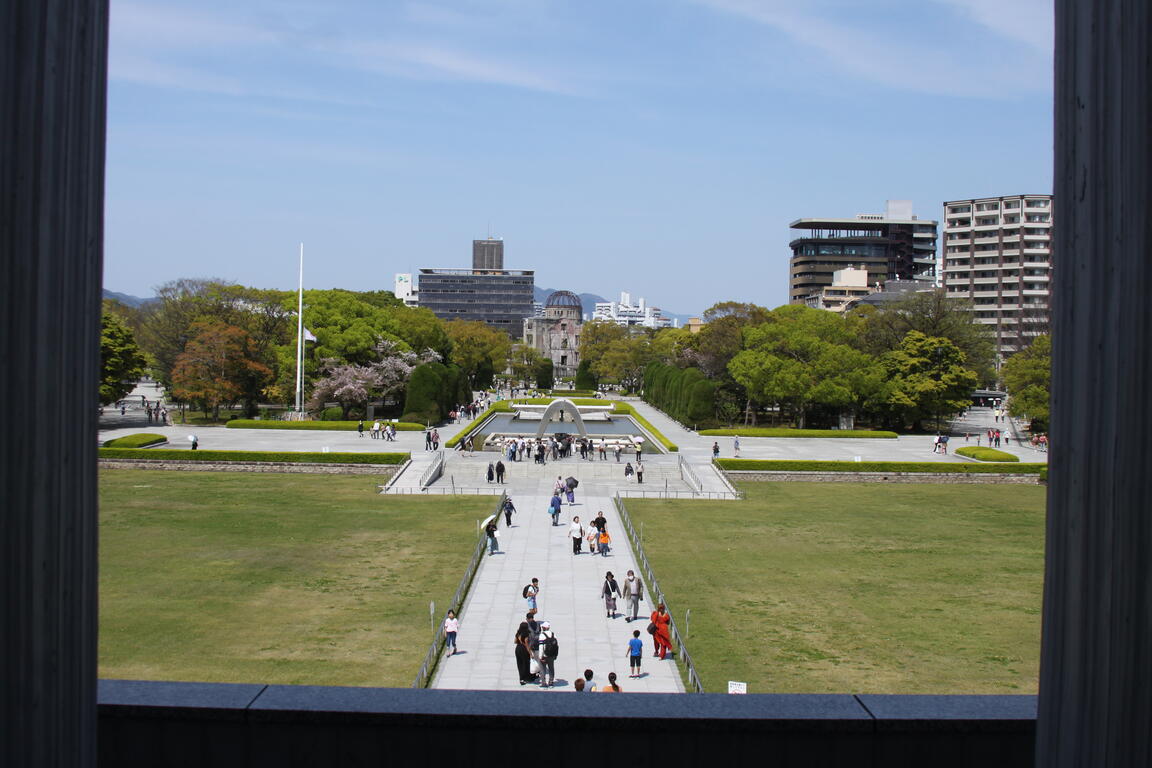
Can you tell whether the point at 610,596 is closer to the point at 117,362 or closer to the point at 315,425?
the point at 315,425

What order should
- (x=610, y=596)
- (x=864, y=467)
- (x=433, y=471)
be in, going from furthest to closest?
1. (x=864, y=467)
2. (x=433, y=471)
3. (x=610, y=596)

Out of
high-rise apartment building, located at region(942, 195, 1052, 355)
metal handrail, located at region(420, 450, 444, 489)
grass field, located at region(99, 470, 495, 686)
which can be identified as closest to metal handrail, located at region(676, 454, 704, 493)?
grass field, located at region(99, 470, 495, 686)

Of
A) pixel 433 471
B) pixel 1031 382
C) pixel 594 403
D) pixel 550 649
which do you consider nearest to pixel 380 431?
pixel 433 471

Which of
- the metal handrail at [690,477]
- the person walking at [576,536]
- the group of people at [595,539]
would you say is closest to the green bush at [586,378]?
the metal handrail at [690,477]

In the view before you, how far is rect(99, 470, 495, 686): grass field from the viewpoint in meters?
13.8

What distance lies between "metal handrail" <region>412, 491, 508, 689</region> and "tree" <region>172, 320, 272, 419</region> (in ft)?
96.8

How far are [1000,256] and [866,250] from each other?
24.2 meters

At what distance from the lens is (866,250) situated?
11856 cm

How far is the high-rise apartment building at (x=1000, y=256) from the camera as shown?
93.6m

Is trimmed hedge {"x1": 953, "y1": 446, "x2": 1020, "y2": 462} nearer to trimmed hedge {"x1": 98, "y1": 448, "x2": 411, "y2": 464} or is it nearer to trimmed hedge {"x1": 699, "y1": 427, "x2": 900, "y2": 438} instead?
trimmed hedge {"x1": 699, "y1": 427, "x2": 900, "y2": 438}

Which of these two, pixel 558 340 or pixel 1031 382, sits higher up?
pixel 558 340

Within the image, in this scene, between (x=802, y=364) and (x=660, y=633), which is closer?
(x=660, y=633)

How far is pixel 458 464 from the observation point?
3556 cm
